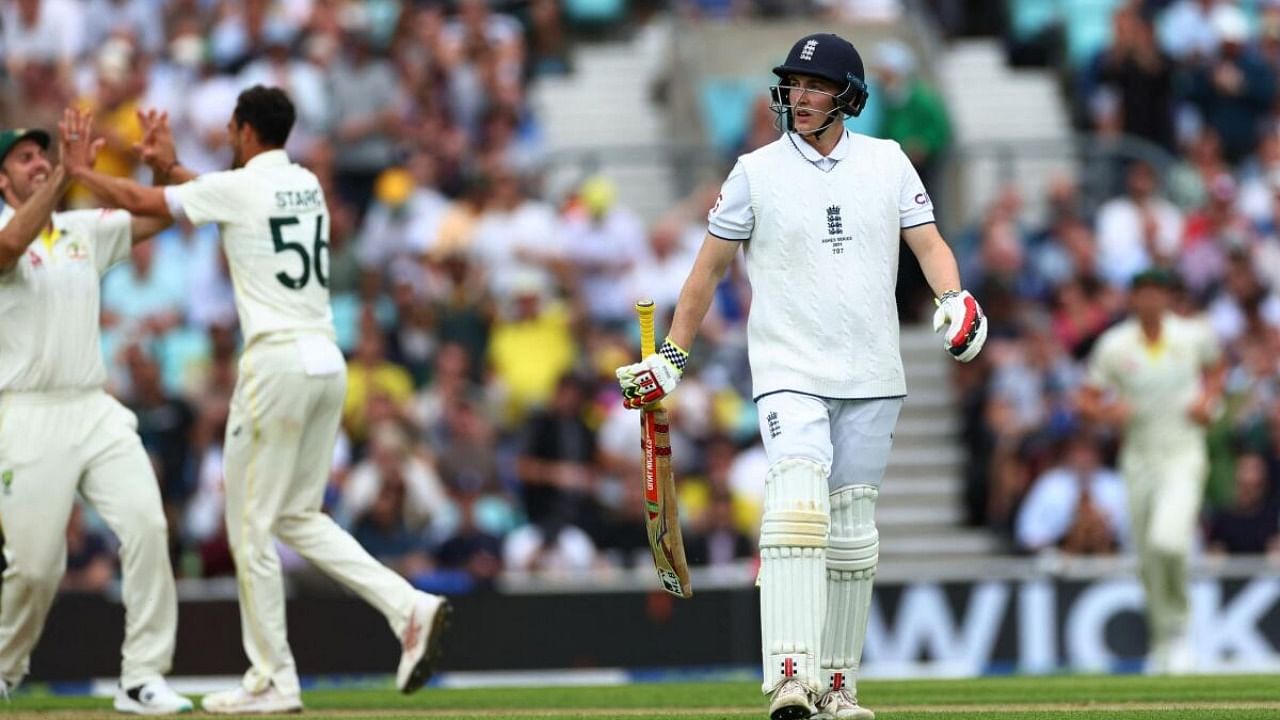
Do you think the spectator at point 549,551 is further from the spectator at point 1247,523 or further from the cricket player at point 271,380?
the cricket player at point 271,380

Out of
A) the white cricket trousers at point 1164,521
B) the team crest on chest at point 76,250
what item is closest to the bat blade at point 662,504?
Answer: the team crest on chest at point 76,250

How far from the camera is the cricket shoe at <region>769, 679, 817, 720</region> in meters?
8.39

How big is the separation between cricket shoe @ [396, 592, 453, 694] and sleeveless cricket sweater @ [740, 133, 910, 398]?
2186 mm

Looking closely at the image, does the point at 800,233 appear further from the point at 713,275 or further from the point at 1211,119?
the point at 1211,119

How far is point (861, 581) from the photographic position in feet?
29.7

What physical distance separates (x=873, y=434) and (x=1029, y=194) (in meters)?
11.9

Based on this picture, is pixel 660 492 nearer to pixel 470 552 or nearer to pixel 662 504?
pixel 662 504

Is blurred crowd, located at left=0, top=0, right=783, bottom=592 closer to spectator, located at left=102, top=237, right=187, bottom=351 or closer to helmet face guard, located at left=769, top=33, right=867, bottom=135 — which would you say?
spectator, located at left=102, top=237, right=187, bottom=351

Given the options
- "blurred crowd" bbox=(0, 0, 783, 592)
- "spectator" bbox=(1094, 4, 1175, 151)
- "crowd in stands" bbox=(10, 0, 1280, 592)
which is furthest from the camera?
"spectator" bbox=(1094, 4, 1175, 151)

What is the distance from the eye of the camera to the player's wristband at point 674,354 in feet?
29.3

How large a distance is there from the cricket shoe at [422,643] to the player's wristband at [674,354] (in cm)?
206

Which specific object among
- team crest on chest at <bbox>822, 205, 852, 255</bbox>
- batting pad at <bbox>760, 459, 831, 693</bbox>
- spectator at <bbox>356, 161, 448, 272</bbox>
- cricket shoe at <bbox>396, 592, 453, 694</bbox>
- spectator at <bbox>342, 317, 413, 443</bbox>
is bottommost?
cricket shoe at <bbox>396, 592, 453, 694</bbox>

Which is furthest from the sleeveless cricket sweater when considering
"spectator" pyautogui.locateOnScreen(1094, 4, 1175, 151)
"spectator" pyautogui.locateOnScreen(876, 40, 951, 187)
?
"spectator" pyautogui.locateOnScreen(1094, 4, 1175, 151)

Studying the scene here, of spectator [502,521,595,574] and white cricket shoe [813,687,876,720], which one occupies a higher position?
white cricket shoe [813,687,876,720]
